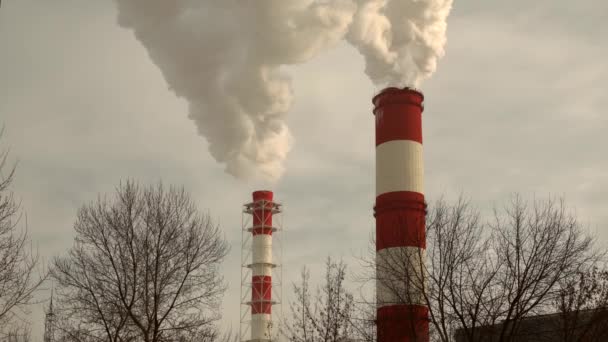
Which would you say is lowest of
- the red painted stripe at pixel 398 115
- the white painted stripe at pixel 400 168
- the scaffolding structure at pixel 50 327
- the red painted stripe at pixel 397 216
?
the scaffolding structure at pixel 50 327

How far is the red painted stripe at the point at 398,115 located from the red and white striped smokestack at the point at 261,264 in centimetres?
2044

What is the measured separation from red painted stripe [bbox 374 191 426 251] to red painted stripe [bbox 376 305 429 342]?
2671mm

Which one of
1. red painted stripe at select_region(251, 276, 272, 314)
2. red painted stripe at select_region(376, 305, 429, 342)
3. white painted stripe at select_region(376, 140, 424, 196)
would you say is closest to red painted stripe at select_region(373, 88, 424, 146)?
white painted stripe at select_region(376, 140, 424, 196)

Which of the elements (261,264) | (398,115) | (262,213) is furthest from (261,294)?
(398,115)

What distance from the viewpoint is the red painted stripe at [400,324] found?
952 inches

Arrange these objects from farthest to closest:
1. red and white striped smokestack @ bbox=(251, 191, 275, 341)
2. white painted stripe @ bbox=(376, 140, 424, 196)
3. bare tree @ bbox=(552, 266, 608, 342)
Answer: red and white striped smokestack @ bbox=(251, 191, 275, 341) < white painted stripe @ bbox=(376, 140, 424, 196) < bare tree @ bbox=(552, 266, 608, 342)

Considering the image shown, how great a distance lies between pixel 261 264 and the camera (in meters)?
51.9

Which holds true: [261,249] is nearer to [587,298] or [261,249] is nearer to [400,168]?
[400,168]

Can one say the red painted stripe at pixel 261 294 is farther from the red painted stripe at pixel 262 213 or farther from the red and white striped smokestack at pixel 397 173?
the red and white striped smokestack at pixel 397 173

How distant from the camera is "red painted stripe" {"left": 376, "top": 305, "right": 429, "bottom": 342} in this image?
79.3ft

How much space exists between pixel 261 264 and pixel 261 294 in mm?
1844

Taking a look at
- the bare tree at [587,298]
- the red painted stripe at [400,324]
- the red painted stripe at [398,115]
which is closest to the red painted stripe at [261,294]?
the red painted stripe at [398,115]

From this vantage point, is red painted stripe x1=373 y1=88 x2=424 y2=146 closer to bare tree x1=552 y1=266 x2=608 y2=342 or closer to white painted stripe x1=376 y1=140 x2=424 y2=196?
white painted stripe x1=376 y1=140 x2=424 y2=196

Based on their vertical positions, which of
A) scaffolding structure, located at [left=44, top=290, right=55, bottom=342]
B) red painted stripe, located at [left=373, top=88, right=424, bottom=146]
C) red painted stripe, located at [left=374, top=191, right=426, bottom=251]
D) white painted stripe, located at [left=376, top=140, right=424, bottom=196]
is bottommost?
scaffolding structure, located at [left=44, top=290, right=55, bottom=342]
